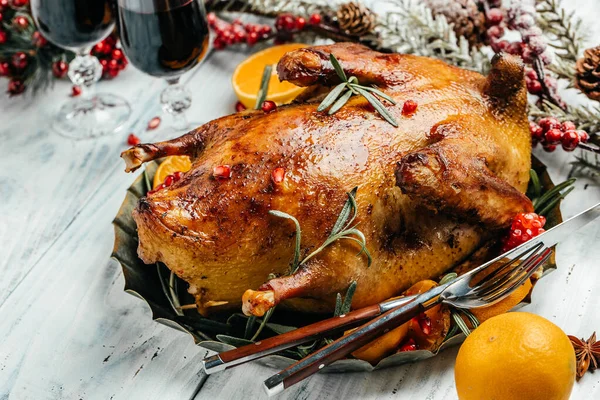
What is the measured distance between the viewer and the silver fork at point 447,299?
1.68 meters

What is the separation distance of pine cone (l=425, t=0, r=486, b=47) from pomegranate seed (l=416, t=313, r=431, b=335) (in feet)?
4.33

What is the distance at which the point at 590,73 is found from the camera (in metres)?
2.43

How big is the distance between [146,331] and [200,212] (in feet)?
1.54

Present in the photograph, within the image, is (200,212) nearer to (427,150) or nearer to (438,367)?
(427,150)

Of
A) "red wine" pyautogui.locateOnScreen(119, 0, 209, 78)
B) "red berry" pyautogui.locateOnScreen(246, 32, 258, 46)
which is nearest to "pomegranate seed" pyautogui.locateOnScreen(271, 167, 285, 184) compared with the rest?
"red wine" pyautogui.locateOnScreen(119, 0, 209, 78)

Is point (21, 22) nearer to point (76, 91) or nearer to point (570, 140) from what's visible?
point (76, 91)

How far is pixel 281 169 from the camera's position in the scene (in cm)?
179

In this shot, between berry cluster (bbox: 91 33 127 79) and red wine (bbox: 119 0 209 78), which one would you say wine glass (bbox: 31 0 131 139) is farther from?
red wine (bbox: 119 0 209 78)

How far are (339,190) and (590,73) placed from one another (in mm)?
1117

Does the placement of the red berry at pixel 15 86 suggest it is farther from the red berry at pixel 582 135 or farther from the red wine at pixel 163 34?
the red berry at pixel 582 135

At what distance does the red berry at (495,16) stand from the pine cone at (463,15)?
0.04 metres

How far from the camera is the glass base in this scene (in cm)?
279

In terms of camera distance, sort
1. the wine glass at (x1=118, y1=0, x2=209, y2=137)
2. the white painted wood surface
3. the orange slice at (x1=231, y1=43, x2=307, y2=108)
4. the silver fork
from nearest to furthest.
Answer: the silver fork < the white painted wood surface < the wine glass at (x1=118, y1=0, x2=209, y2=137) < the orange slice at (x1=231, y1=43, x2=307, y2=108)

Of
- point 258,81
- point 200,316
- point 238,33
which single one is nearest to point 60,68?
point 238,33
